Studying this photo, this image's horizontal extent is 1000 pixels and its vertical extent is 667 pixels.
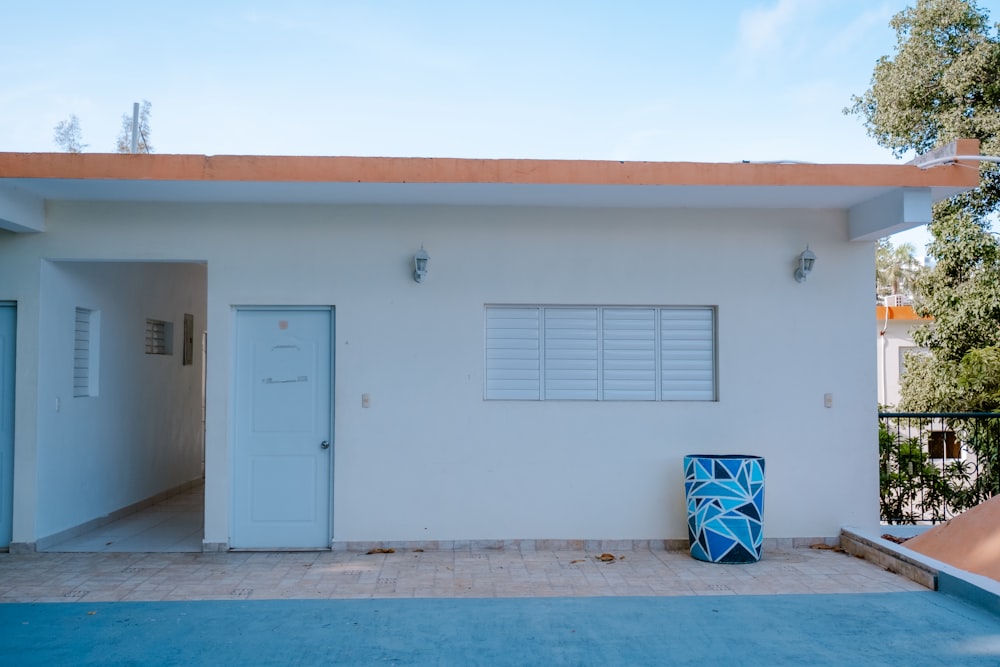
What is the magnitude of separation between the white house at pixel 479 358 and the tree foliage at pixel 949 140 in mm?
5865

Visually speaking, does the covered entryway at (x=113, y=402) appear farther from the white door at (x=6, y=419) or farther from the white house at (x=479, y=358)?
the white door at (x=6, y=419)

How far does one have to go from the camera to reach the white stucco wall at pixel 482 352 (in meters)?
6.95

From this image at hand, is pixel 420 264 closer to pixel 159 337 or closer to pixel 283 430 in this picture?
pixel 283 430

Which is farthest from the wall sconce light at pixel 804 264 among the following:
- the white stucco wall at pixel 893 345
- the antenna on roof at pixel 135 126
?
the white stucco wall at pixel 893 345

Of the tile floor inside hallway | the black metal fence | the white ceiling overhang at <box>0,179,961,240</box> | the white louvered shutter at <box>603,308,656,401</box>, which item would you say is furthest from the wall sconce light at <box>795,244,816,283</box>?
the tile floor inside hallway

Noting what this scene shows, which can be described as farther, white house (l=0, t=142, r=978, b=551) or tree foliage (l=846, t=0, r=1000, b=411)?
tree foliage (l=846, t=0, r=1000, b=411)

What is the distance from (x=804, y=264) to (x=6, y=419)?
707cm

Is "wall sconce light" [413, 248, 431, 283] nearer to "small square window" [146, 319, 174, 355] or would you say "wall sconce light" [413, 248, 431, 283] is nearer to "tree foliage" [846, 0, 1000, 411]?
"small square window" [146, 319, 174, 355]

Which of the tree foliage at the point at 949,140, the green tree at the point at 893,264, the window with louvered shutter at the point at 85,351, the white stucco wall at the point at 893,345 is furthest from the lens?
the green tree at the point at 893,264

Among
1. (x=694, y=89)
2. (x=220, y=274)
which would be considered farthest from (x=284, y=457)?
(x=694, y=89)

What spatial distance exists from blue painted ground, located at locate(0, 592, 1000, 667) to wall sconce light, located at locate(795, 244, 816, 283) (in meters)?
2.79

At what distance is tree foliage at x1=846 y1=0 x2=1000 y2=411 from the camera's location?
1212 centimetres

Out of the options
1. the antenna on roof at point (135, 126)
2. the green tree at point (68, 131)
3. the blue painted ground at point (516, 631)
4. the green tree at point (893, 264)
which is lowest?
the blue painted ground at point (516, 631)

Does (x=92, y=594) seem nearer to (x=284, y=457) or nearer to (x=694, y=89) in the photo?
(x=284, y=457)
